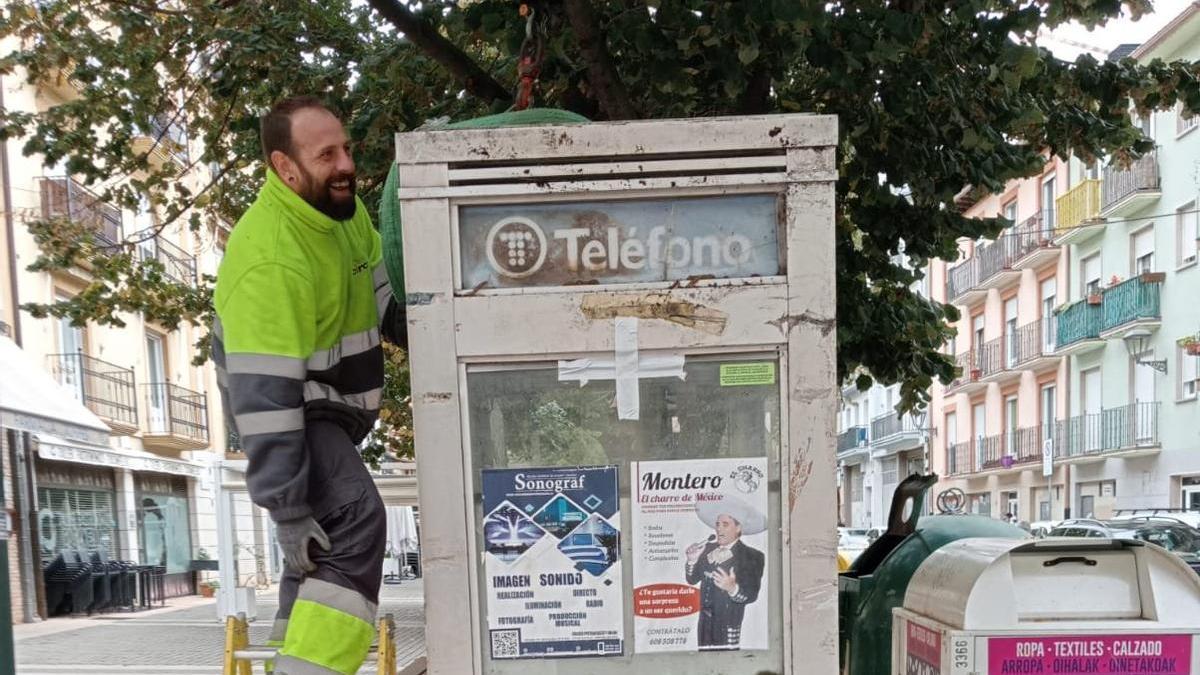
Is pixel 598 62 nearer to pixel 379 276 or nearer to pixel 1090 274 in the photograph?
pixel 379 276

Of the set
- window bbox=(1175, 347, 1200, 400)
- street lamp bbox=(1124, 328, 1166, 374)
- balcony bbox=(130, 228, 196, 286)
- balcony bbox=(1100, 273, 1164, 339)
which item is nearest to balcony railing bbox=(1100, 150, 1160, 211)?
balcony bbox=(1100, 273, 1164, 339)

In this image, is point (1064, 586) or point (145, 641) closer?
point (1064, 586)

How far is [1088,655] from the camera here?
8.88ft

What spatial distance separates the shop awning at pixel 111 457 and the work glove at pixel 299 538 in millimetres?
14619

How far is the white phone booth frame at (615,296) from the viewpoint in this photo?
2.36 meters

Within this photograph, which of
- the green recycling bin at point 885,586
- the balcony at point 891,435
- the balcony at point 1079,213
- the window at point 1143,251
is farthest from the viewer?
the balcony at point 891,435

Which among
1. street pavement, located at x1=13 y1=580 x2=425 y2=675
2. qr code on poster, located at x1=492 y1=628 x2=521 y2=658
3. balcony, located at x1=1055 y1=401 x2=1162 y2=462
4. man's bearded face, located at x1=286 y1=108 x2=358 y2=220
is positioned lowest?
street pavement, located at x1=13 y1=580 x2=425 y2=675

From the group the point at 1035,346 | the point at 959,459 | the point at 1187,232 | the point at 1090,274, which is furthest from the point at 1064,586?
the point at 959,459

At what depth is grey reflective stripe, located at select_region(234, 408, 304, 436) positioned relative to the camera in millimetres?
2422

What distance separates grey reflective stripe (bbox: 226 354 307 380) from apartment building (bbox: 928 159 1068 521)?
93.8 feet

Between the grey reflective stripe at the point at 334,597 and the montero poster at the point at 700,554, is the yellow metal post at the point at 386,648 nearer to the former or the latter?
Answer: the grey reflective stripe at the point at 334,597

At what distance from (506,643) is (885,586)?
5.23 ft

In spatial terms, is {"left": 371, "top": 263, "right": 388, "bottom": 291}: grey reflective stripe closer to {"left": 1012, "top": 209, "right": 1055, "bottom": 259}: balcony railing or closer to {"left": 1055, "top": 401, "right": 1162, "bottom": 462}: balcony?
{"left": 1055, "top": 401, "right": 1162, "bottom": 462}: balcony

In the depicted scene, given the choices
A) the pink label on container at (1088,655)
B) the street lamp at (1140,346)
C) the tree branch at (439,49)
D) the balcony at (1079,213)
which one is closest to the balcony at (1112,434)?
the street lamp at (1140,346)
